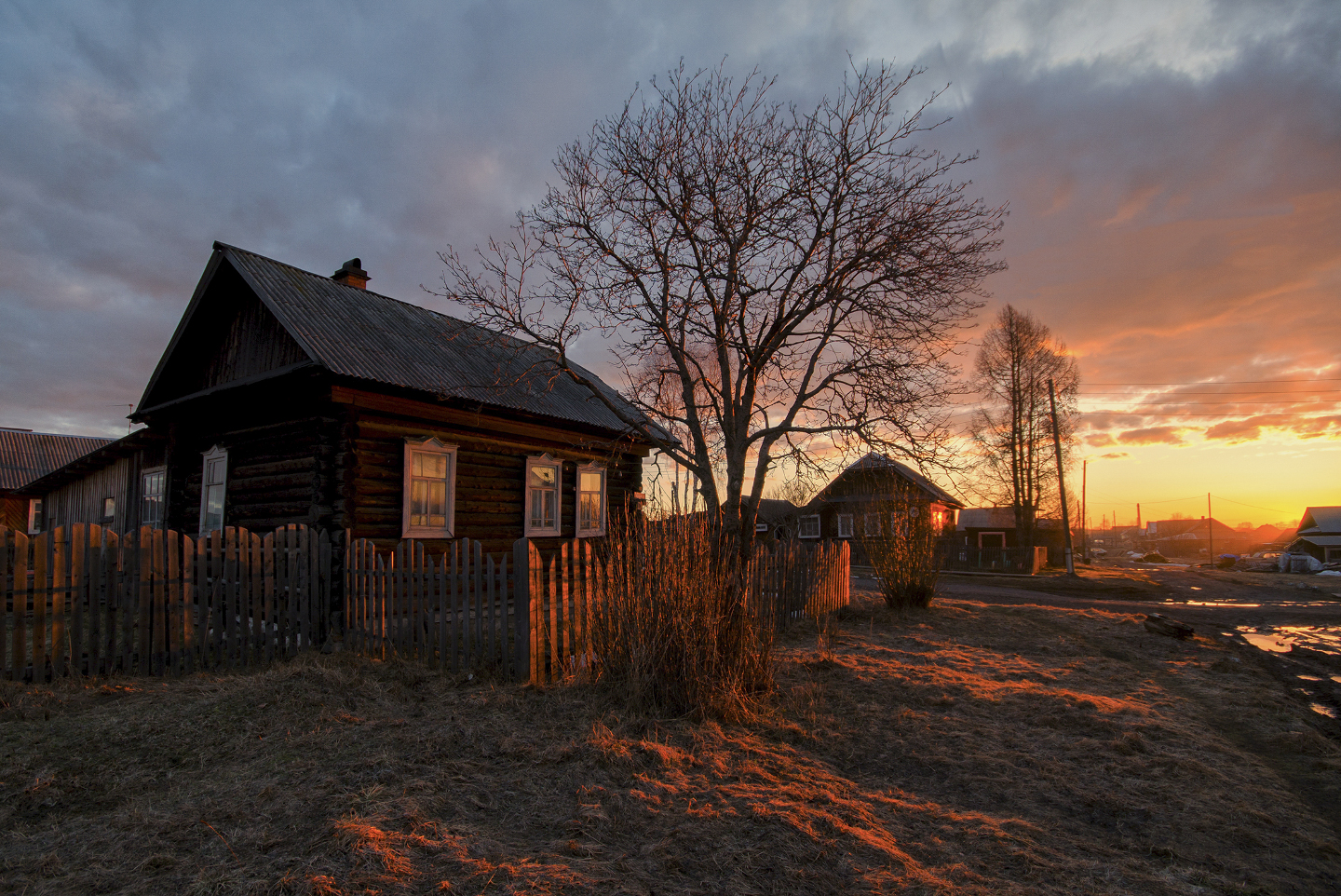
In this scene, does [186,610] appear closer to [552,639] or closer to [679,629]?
[552,639]

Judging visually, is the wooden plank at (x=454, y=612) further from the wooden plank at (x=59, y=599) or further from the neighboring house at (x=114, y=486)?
the neighboring house at (x=114, y=486)

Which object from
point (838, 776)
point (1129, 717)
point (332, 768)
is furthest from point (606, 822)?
point (1129, 717)

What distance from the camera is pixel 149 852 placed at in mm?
3164

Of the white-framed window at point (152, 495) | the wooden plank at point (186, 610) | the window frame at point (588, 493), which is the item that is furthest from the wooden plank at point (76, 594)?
the white-framed window at point (152, 495)

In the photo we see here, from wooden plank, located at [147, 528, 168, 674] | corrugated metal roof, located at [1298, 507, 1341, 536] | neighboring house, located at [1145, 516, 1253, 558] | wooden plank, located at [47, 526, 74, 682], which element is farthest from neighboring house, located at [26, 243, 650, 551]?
neighboring house, located at [1145, 516, 1253, 558]

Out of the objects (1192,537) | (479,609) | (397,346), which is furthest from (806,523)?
(1192,537)

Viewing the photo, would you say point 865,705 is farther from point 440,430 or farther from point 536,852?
point 440,430

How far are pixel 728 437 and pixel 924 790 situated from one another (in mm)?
5481

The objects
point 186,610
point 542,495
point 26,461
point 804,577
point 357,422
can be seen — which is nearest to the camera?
point 186,610

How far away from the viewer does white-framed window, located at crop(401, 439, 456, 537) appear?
10.3 meters

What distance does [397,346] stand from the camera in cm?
1127

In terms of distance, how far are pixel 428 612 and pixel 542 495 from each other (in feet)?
19.9

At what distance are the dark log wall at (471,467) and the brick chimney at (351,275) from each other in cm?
467

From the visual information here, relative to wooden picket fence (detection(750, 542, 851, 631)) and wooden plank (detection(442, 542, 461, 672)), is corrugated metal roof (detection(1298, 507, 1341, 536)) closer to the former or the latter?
wooden picket fence (detection(750, 542, 851, 631))
